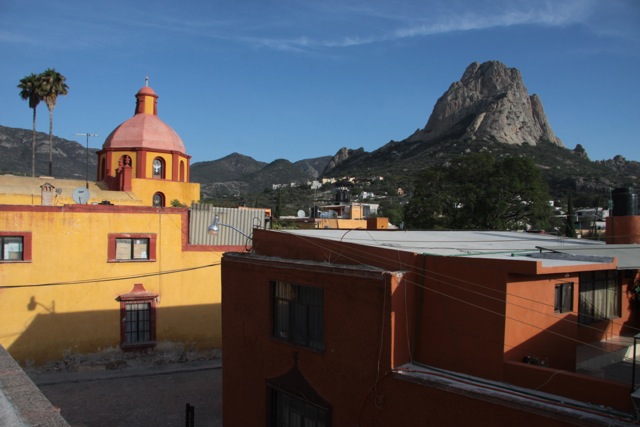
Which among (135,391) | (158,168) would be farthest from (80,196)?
(158,168)

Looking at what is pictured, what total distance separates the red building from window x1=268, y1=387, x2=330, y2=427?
26 mm

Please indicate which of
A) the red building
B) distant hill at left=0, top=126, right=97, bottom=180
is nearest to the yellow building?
the red building

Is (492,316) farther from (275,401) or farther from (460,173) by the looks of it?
(460,173)

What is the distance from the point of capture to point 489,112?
11506cm

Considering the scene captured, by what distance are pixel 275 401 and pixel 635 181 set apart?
90929 millimetres

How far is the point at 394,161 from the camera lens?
125m

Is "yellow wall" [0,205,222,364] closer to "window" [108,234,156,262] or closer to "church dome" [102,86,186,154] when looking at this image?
"window" [108,234,156,262]

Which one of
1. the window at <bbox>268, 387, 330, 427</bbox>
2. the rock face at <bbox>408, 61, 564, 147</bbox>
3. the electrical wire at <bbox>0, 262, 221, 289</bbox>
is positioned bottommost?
the window at <bbox>268, 387, 330, 427</bbox>

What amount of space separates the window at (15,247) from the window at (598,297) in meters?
19.3

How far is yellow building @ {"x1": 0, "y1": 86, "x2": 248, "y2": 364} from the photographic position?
1934cm

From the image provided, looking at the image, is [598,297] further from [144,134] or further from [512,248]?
[144,134]

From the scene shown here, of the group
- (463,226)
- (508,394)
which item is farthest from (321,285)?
(463,226)

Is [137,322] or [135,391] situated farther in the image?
[137,322]

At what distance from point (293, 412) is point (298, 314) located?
2.17m
